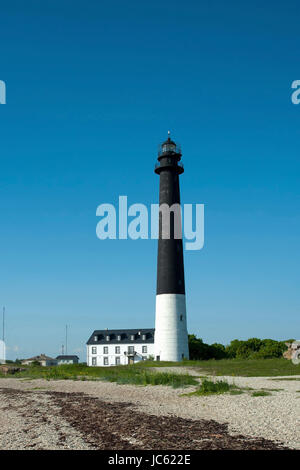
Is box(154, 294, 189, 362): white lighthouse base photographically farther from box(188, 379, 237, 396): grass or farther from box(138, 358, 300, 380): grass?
box(188, 379, 237, 396): grass

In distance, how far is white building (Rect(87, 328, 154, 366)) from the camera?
79.6 metres

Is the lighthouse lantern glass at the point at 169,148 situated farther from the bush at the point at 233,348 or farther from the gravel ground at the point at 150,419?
the gravel ground at the point at 150,419

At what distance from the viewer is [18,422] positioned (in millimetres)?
13984

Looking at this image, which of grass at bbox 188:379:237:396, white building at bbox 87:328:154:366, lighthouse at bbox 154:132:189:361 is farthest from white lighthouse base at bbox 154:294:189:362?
white building at bbox 87:328:154:366

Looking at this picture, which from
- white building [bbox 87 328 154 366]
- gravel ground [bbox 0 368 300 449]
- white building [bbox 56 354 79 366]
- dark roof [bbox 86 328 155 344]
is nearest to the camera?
gravel ground [bbox 0 368 300 449]

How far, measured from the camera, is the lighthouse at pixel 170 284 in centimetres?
4275

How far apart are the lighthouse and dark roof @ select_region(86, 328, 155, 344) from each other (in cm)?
3757

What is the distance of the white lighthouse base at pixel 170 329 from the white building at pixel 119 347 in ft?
122

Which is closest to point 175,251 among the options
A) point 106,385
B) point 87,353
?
point 106,385

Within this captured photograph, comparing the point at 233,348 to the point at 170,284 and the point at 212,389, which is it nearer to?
the point at 170,284

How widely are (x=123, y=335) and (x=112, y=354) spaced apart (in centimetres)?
397
